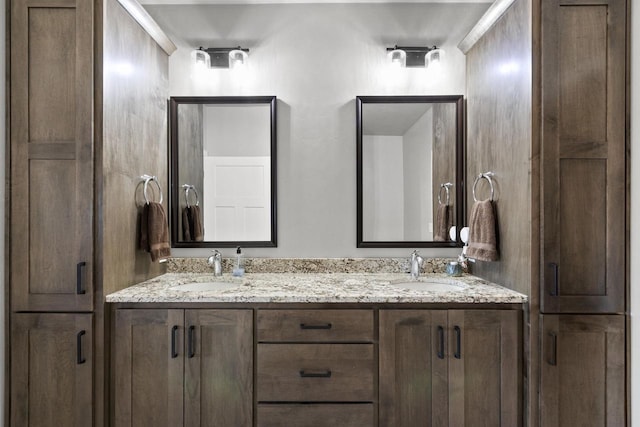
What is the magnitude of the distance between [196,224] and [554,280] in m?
1.87

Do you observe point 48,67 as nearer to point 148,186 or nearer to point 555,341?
point 148,186

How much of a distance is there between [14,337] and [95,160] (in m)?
0.82

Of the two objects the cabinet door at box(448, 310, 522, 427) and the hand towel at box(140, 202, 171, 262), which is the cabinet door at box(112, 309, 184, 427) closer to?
the hand towel at box(140, 202, 171, 262)

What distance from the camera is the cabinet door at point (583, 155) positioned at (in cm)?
157

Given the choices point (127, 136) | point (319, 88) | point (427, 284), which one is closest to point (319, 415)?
point (427, 284)

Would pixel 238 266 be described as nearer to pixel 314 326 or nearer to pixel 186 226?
pixel 186 226

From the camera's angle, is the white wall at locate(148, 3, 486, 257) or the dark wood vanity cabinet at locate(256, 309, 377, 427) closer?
the dark wood vanity cabinet at locate(256, 309, 377, 427)

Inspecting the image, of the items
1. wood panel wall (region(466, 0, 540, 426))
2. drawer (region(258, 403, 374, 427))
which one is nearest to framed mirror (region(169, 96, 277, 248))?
drawer (region(258, 403, 374, 427))

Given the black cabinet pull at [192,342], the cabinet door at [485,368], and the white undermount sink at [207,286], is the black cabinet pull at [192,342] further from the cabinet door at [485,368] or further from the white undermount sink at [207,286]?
the cabinet door at [485,368]

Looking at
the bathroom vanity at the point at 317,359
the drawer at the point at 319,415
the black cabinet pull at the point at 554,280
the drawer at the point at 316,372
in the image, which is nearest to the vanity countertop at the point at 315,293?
the bathroom vanity at the point at 317,359

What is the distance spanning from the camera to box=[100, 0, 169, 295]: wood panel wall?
164cm

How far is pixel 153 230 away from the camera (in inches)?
75.4

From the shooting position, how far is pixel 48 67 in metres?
1.59

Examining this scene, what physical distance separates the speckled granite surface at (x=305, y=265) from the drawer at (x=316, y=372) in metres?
0.66
